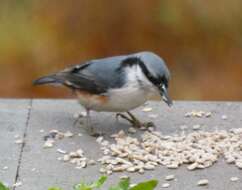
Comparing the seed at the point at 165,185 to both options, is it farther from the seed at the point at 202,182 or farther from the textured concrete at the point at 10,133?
the textured concrete at the point at 10,133

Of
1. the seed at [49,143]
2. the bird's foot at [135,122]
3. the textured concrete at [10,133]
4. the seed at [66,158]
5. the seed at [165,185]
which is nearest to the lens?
the seed at [165,185]

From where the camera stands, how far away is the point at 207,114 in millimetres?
5266

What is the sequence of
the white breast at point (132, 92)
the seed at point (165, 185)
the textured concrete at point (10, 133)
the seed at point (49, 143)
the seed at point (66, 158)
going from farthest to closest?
1. the white breast at point (132, 92)
2. the seed at point (49, 143)
3. the seed at point (66, 158)
4. the textured concrete at point (10, 133)
5. the seed at point (165, 185)

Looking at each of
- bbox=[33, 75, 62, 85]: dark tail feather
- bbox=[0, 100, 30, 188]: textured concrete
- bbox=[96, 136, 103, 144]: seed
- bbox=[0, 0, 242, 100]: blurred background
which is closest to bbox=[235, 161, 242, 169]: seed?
bbox=[96, 136, 103, 144]: seed

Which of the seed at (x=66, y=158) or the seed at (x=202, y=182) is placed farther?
the seed at (x=66, y=158)

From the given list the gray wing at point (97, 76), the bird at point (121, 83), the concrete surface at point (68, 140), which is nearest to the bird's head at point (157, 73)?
the bird at point (121, 83)

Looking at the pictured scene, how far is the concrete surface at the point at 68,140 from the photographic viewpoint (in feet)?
14.2

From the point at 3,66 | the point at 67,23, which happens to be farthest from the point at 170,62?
the point at 3,66

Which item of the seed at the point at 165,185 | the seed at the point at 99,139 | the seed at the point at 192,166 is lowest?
the seed at the point at 165,185

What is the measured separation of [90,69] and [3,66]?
318cm

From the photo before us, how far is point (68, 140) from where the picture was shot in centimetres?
488

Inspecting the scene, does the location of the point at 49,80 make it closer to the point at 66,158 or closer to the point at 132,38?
the point at 66,158

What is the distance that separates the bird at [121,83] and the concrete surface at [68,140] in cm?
16

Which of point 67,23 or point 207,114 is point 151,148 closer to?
point 207,114
